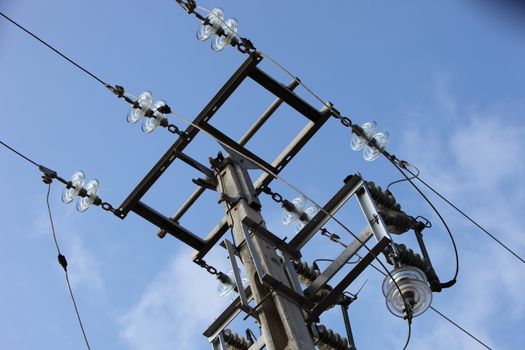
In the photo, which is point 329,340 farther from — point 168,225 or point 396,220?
point 168,225

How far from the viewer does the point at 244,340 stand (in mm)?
9578

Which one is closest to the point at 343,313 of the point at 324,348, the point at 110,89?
the point at 324,348

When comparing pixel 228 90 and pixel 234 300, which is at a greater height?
pixel 228 90

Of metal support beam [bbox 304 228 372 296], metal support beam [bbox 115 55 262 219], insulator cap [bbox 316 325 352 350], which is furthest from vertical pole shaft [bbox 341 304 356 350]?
metal support beam [bbox 115 55 262 219]

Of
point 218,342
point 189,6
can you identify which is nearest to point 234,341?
point 218,342

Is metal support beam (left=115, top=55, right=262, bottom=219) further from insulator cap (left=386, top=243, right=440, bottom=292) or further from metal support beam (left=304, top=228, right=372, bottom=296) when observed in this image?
insulator cap (left=386, top=243, right=440, bottom=292)

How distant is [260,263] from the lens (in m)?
8.57

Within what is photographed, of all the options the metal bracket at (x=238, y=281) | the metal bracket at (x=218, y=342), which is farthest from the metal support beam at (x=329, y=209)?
the metal bracket at (x=218, y=342)

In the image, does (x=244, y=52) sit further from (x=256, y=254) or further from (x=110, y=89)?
(x=256, y=254)

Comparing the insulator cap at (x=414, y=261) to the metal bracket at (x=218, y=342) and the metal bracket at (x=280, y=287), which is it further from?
the metal bracket at (x=218, y=342)

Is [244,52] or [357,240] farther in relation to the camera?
[244,52]

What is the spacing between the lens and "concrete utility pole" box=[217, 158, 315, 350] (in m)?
7.91

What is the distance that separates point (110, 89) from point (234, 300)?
8.30ft

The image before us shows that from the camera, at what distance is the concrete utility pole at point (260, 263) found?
7.91m
